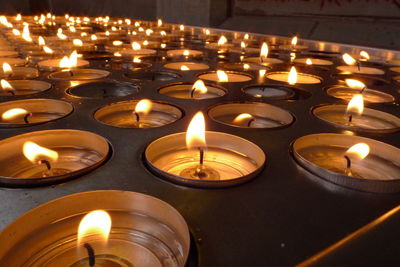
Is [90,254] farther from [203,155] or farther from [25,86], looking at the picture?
[25,86]

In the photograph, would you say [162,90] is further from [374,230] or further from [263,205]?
[374,230]

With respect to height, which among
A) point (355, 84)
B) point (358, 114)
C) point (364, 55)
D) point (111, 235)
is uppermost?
point (364, 55)

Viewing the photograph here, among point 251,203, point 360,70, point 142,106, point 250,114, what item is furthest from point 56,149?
point 360,70

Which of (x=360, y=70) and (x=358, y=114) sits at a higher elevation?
(x=360, y=70)

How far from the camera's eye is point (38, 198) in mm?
700

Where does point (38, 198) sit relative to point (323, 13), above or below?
below

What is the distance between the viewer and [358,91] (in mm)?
1867

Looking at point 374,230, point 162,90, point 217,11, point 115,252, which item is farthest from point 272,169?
point 217,11

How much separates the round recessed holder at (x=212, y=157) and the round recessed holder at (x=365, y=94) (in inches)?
32.7

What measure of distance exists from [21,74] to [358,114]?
180 cm

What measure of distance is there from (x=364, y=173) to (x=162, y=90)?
104 centimetres

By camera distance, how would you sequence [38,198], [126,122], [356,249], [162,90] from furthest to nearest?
[162,90], [126,122], [38,198], [356,249]

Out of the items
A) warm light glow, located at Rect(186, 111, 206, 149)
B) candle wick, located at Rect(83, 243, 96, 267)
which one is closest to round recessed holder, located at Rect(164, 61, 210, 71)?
warm light glow, located at Rect(186, 111, 206, 149)

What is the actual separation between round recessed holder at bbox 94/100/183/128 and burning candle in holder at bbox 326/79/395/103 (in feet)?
2.77
